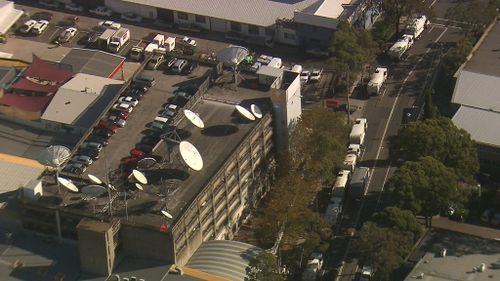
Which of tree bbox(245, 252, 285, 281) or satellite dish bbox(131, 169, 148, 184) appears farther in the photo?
satellite dish bbox(131, 169, 148, 184)

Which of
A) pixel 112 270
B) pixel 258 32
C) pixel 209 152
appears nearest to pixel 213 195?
pixel 209 152

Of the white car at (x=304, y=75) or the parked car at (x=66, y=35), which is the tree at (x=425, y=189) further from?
the parked car at (x=66, y=35)

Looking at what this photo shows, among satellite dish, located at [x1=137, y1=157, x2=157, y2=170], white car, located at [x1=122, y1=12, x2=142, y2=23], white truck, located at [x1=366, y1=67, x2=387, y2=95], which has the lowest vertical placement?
satellite dish, located at [x1=137, y1=157, x2=157, y2=170]

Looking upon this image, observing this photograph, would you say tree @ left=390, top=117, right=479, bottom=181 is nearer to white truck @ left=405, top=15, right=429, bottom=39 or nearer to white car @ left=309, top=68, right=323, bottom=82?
white car @ left=309, top=68, right=323, bottom=82

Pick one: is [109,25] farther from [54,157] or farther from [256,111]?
[54,157]

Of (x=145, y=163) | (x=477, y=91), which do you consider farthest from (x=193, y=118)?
(x=477, y=91)

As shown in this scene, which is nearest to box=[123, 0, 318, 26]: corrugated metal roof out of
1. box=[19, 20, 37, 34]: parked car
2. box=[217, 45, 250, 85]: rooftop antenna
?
box=[19, 20, 37, 34]: parked car
